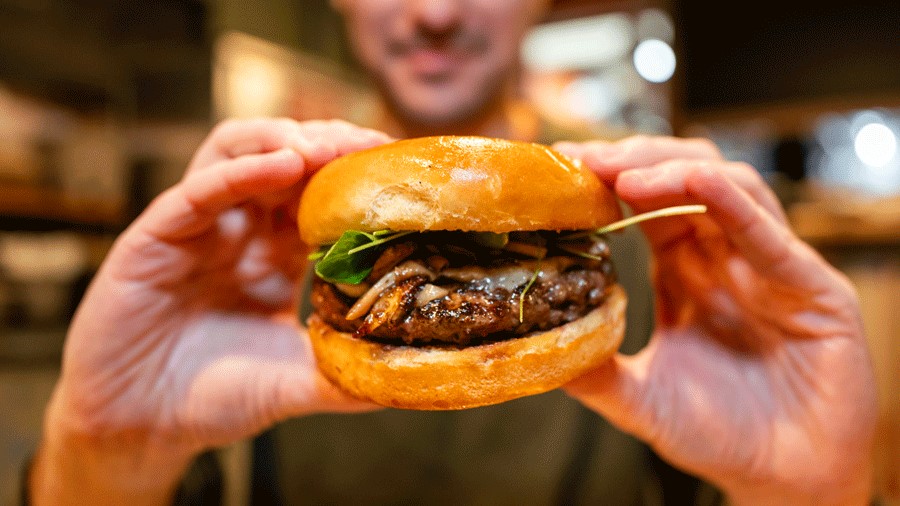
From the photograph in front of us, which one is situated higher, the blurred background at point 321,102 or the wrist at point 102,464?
the blurred background at point 321,102

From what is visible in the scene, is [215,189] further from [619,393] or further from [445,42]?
[445,42]

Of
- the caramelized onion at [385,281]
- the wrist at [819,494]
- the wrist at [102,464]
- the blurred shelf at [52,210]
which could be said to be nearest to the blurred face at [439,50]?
the caramelized onion at [385,281]

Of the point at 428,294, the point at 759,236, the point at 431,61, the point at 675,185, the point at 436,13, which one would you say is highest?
the point at 436,13

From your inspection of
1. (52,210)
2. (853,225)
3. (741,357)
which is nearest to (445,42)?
(741,357)

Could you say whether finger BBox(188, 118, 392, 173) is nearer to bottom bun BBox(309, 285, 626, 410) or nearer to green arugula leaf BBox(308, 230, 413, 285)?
green arugula leaf BBox(308, 230, 413, 285)

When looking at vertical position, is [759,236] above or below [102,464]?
above

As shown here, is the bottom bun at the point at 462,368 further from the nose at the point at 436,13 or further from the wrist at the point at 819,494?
the nose at the point at 436,13
